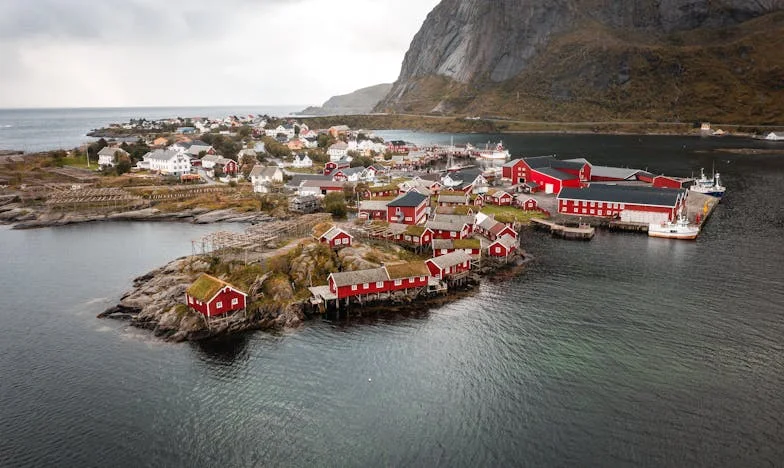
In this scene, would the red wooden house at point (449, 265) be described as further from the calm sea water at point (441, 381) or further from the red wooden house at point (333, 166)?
the red wooden house at point (333, 166)

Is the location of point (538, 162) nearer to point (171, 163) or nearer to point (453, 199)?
point (453, 199)

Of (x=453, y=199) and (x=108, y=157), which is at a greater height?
(x=108, y=157)

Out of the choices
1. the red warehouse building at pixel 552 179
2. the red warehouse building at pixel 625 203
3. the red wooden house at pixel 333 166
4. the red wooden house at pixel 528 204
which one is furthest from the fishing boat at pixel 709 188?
the red wooden house at pixel 333 166

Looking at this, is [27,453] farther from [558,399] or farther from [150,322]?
[558,399]

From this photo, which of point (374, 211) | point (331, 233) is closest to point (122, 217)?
Answer: point (374, 211)

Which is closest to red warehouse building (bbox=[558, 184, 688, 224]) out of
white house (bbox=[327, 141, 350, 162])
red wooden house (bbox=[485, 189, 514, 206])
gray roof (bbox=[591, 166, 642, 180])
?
red wooden house (bbox=[485, 189, 514, 206])

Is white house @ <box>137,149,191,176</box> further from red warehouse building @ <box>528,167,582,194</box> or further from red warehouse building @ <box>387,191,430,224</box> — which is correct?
red warehouse building @ <box>528,167,582,194</box>

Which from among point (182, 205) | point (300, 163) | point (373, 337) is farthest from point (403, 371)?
point (300, 163)
